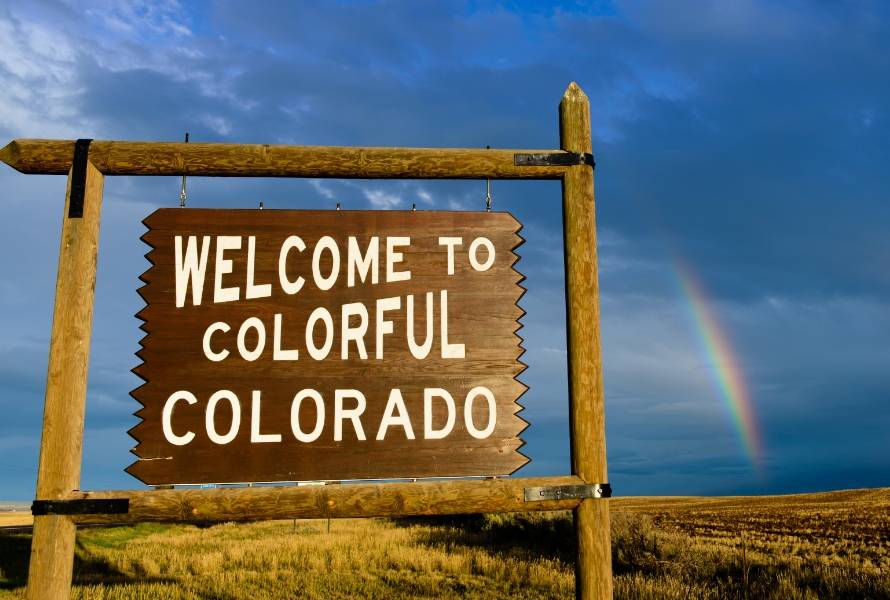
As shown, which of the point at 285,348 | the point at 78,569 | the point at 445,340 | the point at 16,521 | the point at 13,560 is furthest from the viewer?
the point at 16,521

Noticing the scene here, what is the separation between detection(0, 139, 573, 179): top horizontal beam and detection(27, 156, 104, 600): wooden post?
215 millimetres

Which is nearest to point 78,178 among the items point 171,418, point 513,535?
point 171,418

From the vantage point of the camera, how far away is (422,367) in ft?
18.7

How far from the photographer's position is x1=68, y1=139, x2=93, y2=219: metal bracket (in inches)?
233

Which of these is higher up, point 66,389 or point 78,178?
point 78,178

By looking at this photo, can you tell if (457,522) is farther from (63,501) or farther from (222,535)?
(63,501)

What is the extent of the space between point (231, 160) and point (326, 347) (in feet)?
5.94

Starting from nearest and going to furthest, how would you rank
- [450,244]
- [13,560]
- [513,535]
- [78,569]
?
1. [450,244]
2. [13,560]
3. [78,569]
4. [513,535]

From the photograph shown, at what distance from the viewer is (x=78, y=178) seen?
599 cm

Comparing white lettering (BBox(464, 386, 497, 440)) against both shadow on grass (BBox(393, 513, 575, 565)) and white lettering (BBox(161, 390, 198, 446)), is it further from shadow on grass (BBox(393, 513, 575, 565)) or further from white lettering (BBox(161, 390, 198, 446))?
shadow on grass (BBox(393, 513, 575, 565))

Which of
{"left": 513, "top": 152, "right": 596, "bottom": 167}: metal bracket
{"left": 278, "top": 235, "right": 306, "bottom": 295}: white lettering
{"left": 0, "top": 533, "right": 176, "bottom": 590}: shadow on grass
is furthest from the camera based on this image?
{"left": 0, "top": 533, "right": 176, "bottom": 590}: shadow on grass

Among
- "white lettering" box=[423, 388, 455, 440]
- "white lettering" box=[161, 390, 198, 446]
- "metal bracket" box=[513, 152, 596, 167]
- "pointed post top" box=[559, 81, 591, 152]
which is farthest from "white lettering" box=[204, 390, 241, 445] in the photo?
"pointed post top" box=[559, 81, 591, 152]

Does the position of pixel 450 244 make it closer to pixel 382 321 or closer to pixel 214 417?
pixel 382 321

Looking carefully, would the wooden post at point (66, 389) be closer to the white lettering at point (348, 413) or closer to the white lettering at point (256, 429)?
the white lettering at point (256, 429)
